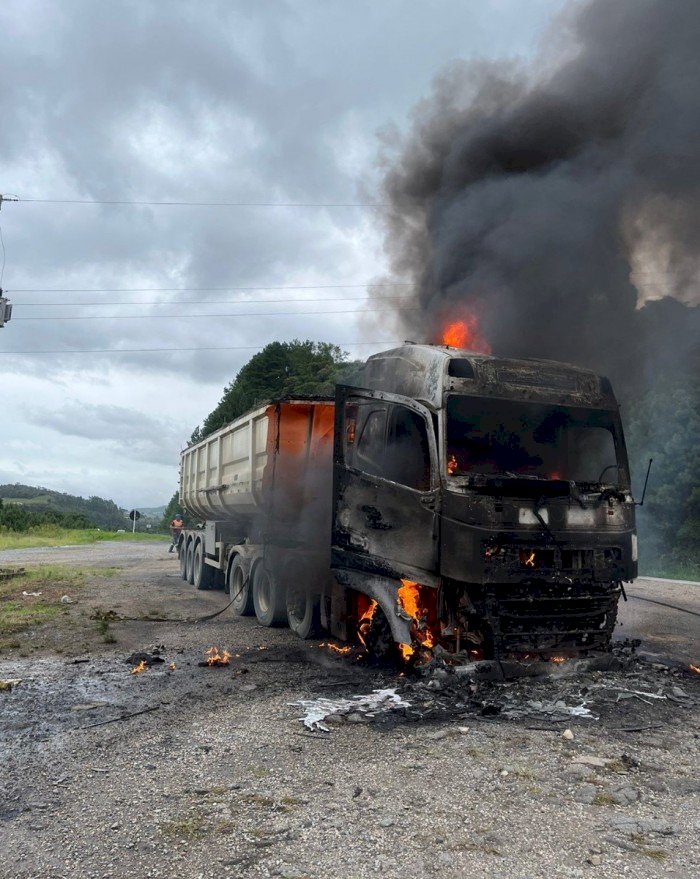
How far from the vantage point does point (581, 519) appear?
581cm

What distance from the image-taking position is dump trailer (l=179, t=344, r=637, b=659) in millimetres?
5516

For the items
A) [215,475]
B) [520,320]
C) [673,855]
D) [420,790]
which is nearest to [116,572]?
[215,475]

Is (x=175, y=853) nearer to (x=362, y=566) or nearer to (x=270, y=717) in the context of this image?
(x=270, y=717)

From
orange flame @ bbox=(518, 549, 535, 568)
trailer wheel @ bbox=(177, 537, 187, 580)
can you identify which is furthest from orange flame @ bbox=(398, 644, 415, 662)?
trailer wheel @ bbox=(177, 537, 187, 580)

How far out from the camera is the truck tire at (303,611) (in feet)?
26.1

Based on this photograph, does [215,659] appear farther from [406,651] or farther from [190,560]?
[190,560]

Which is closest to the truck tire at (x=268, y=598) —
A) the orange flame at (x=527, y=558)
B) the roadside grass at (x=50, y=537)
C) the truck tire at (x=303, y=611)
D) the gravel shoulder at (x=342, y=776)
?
the truck tire at (x=303, y=611)

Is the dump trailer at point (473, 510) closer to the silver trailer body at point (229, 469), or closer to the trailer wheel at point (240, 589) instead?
the silver trailer body at point (229, 469)

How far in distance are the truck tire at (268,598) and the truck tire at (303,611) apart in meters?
0.16

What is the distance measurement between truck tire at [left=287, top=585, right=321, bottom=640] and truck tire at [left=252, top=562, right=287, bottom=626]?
16cm

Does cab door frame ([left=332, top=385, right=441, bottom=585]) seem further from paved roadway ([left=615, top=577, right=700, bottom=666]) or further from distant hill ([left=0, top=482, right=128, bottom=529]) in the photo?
distant hill ([left=0, top=482, right=128, bottom=529])

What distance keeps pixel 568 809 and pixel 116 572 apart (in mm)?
15102

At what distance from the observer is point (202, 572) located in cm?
1338

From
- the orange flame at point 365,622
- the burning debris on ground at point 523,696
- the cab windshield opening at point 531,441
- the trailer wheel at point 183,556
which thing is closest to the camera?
the burning debris on ground at point 523,696
